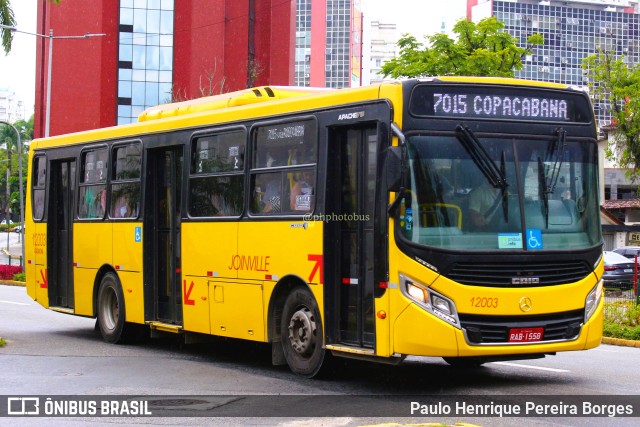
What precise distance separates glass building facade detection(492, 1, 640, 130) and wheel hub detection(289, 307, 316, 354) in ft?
412

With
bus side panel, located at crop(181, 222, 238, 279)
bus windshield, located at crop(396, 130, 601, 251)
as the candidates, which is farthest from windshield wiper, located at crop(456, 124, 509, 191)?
bus side panel, located at crop(181, 222, 238, 279)

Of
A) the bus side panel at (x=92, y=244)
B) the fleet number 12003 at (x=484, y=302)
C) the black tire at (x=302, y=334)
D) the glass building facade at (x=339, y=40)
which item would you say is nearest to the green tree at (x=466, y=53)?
the bus side panel at (x=92, y=244)

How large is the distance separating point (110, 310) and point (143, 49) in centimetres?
5930

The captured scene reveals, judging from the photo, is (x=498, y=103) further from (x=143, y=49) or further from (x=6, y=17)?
(x=143, y=49)

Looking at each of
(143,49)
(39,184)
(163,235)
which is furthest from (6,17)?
(143,49)

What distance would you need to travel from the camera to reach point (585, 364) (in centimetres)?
1412

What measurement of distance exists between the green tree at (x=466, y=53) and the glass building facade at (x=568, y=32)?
10069 centimetres

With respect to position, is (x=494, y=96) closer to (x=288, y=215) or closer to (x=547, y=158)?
(x=547, y=158)

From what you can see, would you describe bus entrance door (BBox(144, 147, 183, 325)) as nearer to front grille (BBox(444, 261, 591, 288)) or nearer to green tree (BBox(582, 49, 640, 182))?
front grille (BBox(444, 261, 591, 288))

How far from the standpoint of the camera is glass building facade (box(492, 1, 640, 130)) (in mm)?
134500

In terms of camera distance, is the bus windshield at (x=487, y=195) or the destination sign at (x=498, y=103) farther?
the destination sign at (x=498, y=103)

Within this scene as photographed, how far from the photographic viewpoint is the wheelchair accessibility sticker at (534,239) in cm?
1088

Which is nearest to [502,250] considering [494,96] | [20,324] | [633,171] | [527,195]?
[527,195]

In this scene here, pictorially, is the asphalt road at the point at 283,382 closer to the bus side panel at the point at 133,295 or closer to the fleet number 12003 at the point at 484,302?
the bus side panel at the point at 133,295
